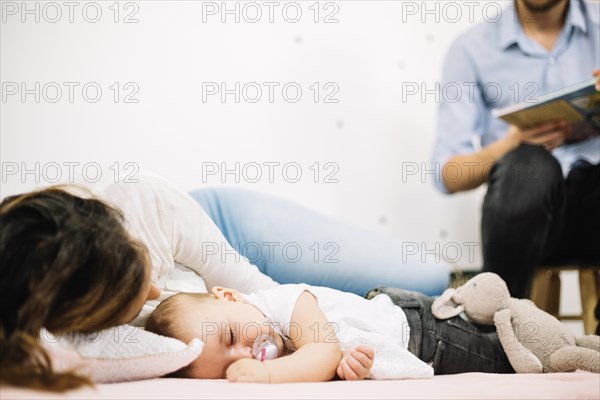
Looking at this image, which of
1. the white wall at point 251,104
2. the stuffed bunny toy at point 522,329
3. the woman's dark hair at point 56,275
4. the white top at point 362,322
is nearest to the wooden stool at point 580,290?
the white wall at point 251,104

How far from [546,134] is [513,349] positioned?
2.42ft

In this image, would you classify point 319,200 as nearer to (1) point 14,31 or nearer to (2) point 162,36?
(2) point 162,36

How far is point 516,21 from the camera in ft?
5.43

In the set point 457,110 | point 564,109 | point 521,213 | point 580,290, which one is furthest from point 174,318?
point 580,290

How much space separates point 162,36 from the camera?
1.18m

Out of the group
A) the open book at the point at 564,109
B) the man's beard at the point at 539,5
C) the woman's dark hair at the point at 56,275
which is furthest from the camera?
the man's beard at the point at 539,5

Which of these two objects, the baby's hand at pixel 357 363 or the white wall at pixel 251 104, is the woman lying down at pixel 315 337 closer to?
the baby's hand at pixel 357 363

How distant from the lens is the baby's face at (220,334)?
0.72 m

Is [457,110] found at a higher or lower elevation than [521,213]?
higher

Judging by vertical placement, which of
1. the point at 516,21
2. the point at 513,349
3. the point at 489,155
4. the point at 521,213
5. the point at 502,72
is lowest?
the point at 513,349

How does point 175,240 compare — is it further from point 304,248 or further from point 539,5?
point 539,5

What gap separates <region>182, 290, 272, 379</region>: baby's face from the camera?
0.72m

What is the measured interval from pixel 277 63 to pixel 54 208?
928 mm

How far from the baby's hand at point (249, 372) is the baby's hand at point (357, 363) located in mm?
101
